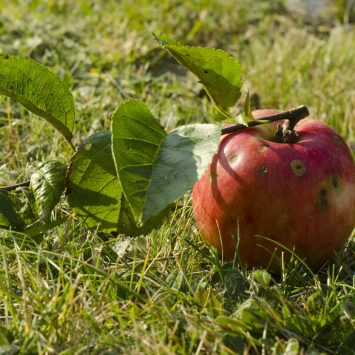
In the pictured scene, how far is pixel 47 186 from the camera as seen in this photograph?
2.01 metres

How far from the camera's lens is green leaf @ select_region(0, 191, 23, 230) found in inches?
80.3

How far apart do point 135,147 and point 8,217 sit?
427 millimetres

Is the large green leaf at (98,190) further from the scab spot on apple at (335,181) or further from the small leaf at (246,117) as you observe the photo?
the scab spot on apple at (335,181)

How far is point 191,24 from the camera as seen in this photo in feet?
16.1

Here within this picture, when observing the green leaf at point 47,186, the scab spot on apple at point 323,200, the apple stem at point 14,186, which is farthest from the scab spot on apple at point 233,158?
the apple stem at point 14,186

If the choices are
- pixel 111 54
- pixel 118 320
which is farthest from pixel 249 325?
pixel 111 54

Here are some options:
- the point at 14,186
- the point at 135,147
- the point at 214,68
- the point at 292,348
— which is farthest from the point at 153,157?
the point at 292,348

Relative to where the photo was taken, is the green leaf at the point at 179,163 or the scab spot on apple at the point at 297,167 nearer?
the green leaf at the point at 179,163

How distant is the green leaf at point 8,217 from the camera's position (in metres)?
2.04

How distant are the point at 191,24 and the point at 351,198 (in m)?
3.12

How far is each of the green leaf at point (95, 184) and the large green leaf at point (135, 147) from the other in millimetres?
125

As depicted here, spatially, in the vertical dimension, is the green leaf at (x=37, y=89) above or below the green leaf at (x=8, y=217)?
above

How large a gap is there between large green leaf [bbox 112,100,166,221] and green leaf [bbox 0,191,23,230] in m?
0.38

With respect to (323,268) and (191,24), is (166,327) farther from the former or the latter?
(191,24)
